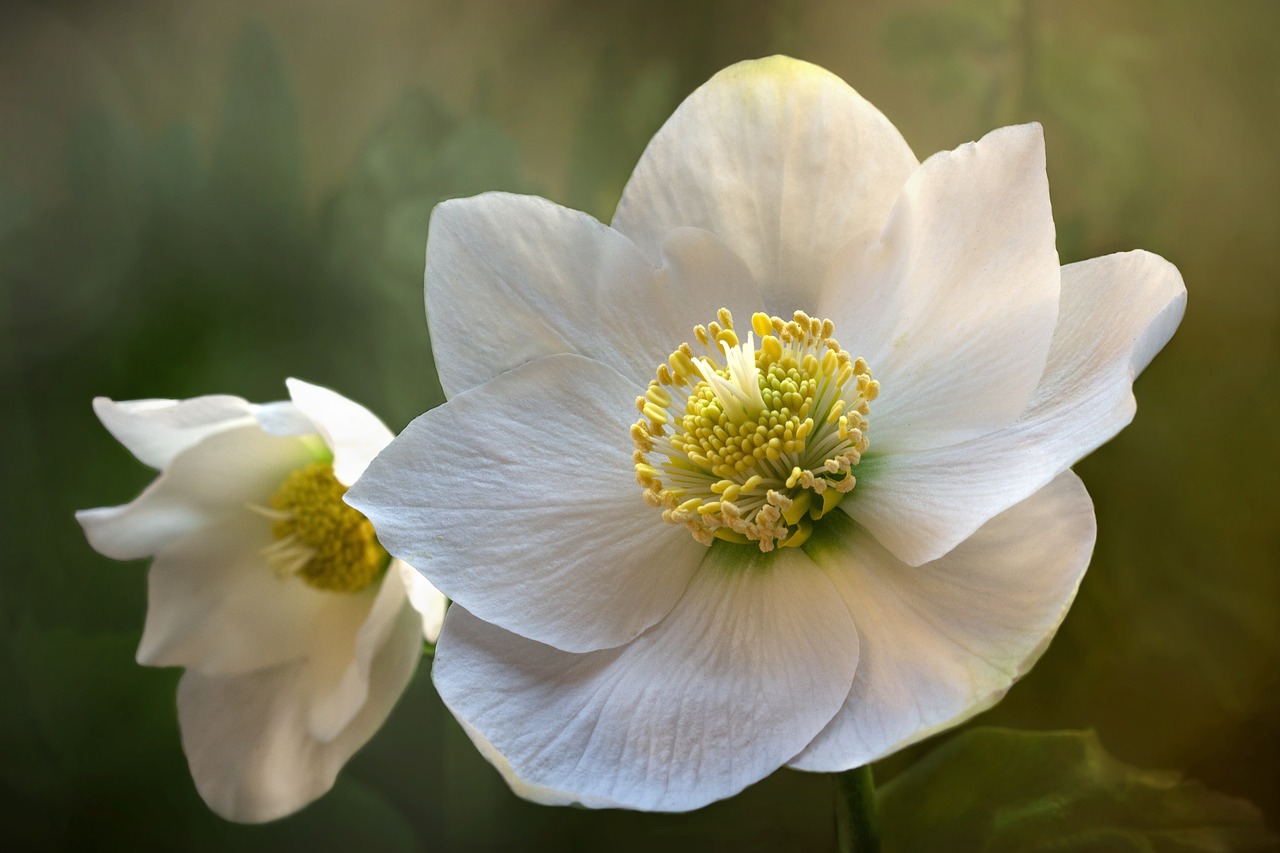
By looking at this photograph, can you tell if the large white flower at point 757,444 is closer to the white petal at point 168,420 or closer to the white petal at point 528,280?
the white petal at point 528,280

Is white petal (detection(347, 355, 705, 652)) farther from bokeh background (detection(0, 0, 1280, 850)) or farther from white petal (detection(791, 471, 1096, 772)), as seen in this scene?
bokeh background (detection(0, 0, 1280, 850))

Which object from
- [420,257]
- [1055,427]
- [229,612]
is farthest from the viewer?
[420,257]

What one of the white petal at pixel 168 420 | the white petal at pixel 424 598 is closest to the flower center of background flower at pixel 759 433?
the white petal at pixel 424 598

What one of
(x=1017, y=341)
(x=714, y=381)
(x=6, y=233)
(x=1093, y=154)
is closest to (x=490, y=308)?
(x=714, y=381)

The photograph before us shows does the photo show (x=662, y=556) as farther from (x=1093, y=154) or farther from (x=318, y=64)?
(x=318, y=64)

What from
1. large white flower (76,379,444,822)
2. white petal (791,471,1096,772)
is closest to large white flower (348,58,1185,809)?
white petal (791,471,1096,772)

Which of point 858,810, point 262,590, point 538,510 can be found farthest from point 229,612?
point 858,810

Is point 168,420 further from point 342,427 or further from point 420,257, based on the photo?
point 420,257
